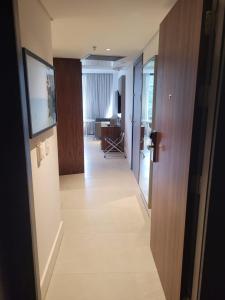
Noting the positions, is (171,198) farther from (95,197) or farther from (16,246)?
(95,197)

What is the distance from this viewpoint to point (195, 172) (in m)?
1.28

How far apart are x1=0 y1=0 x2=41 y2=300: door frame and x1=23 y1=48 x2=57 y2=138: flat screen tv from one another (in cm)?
13

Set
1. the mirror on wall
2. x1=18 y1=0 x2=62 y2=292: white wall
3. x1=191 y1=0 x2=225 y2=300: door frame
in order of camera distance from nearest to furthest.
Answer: x1=191 y1=0 x2=225 y2=300: door frame < x1=18 y1=0 x2=62 y2=292: white wall < the mirror on wall

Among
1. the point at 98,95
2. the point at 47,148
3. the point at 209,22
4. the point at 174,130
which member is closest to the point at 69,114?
the point at 47,148

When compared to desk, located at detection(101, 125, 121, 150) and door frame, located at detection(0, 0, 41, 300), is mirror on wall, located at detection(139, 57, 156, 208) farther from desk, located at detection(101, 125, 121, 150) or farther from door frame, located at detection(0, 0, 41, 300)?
desk, located at detection(101, 125, 121, 150)

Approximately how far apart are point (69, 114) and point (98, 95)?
4294 millimetres

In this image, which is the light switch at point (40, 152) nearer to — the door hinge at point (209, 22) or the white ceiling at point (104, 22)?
the white ceiling at point (104, 22)

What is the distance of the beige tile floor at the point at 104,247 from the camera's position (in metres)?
1.82

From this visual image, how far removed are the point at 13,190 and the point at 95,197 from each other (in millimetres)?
2272

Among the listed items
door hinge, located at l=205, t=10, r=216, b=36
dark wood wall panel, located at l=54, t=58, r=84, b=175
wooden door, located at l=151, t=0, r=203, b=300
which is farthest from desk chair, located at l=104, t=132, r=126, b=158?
door hinge, located at l=205, t=10, r=216, b=36

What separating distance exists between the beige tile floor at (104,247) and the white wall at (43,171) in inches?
9.0

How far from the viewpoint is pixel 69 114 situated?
428 centimetres

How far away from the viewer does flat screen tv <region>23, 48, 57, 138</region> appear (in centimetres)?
A: 139

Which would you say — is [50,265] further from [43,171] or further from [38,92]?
[38,92]
